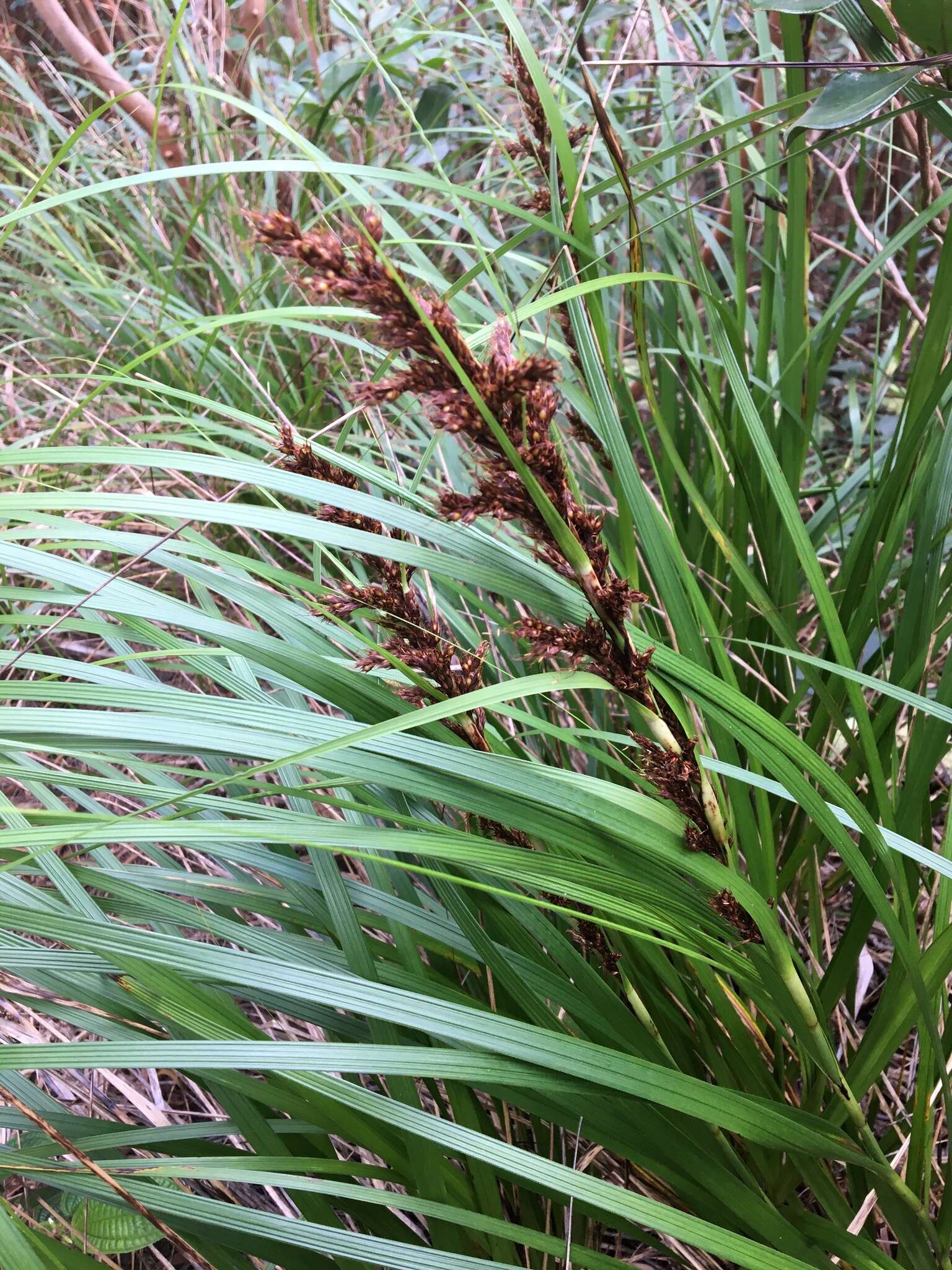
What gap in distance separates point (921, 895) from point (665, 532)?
2.18ft

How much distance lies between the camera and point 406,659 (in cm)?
50

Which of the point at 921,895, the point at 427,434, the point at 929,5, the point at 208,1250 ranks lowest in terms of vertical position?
the point at 921,895

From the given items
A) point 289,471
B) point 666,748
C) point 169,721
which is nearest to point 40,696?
point 169,721

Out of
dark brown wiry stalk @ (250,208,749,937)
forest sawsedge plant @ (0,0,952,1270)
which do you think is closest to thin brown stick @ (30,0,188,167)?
forest sawsedge plant @ (0,0,952,1270)

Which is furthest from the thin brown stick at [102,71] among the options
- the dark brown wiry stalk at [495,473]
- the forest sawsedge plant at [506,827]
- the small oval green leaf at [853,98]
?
the dark brown wiry stalk at [495,473]

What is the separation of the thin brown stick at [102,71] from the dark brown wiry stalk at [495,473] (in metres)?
2.51

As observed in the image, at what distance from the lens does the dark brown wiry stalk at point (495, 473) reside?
366 mm

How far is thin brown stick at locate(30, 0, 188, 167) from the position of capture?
2502mm

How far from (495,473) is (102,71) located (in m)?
2.89

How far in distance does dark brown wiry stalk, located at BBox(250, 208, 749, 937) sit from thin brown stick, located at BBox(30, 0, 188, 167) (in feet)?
8.22

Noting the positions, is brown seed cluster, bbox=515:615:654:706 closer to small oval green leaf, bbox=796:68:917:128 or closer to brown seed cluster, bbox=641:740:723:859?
brown seed cluster, bbox=641:740:723:859

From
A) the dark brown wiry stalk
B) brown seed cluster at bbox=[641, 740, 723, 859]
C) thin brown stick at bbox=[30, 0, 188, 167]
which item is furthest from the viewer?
thin brown stick at bbox=[30, 0, 188, 167]

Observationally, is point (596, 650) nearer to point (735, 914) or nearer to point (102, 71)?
point (735, 914)

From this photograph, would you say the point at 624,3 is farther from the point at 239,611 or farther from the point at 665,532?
the point at 665,532
